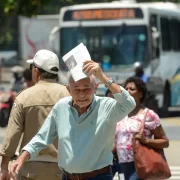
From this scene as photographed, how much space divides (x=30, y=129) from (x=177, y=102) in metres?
20.1

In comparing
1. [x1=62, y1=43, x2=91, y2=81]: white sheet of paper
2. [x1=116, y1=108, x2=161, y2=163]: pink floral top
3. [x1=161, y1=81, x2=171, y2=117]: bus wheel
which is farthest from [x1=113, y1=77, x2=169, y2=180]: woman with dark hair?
[x1=161, y1=81, x2=171, y2=117]: bus wheel

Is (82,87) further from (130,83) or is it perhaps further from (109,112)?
(130,83)

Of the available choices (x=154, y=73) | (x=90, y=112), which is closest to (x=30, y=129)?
(x=90, y=112)

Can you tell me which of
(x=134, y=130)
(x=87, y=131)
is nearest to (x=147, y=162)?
(x=134, y=130)

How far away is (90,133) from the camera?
243 inches

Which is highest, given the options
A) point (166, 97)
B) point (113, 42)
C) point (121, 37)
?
point (121, 37)

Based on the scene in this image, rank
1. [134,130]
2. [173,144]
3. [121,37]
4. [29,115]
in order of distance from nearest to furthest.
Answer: [29,115] → [134,130] → [173,144] → [121,37]

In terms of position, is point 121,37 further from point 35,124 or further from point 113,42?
point 35,124

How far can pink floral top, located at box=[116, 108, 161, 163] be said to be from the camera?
838 cm

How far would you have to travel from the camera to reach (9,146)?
697 cm

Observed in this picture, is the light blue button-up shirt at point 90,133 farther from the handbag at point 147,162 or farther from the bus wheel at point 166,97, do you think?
the bus wheel at point 166,97

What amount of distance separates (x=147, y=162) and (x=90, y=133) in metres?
2.29

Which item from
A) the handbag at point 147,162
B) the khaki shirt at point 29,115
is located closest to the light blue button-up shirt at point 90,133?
the khaki shirt at point 29,115

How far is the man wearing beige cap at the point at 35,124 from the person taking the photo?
6996mm
